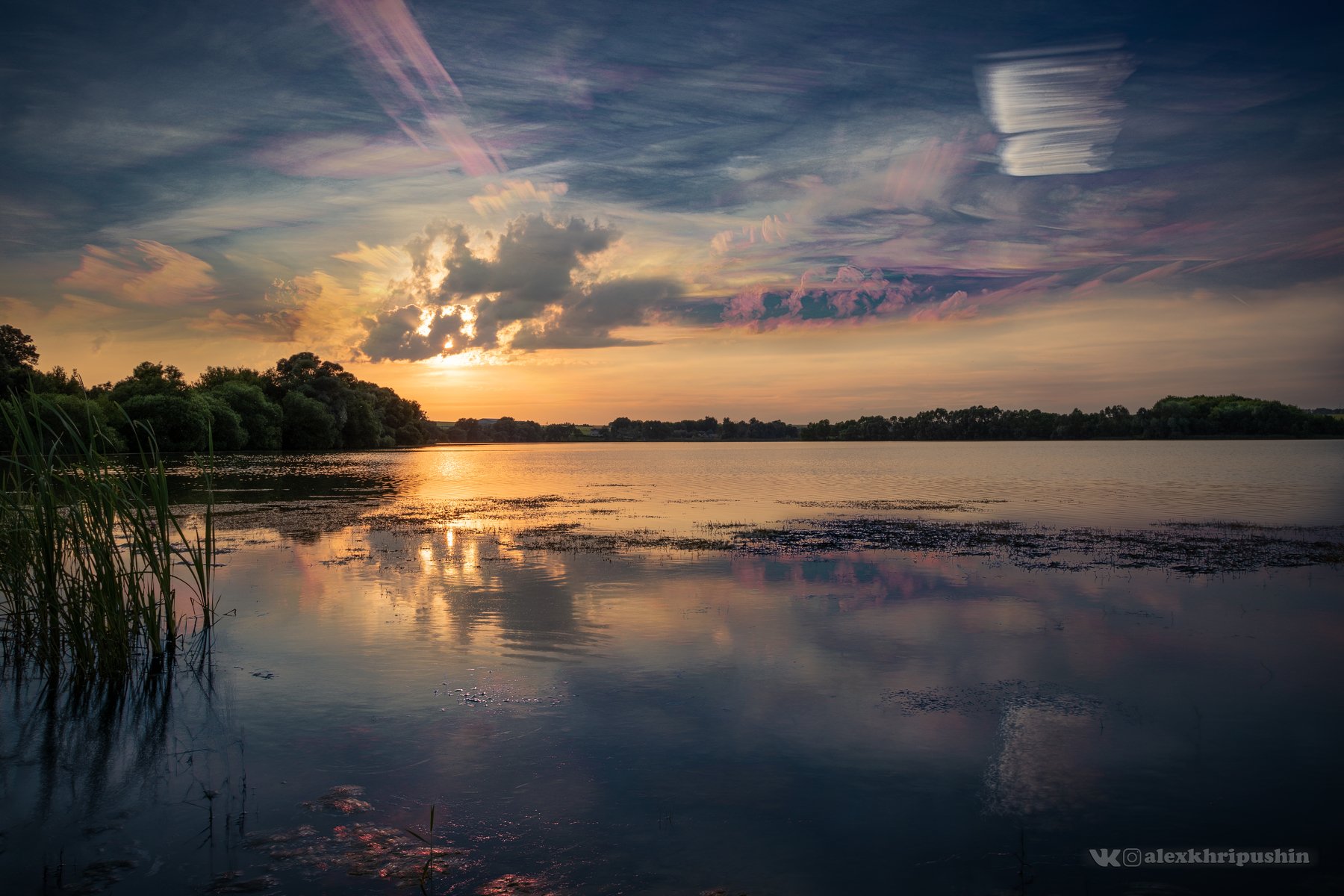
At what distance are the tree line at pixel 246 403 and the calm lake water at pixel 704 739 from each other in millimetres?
90169

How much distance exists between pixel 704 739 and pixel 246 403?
13821 centimetres

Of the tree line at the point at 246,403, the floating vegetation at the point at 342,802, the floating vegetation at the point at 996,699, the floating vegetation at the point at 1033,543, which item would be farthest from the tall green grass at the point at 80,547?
the tree line at the point at 246,403

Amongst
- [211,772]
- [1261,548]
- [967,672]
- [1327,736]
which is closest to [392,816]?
[211,772]

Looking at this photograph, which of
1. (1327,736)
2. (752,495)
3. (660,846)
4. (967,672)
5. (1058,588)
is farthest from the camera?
(752,495)

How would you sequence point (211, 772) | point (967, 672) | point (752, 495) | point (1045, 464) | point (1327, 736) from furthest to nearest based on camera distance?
point (1045, 464) < point (752, 495) < point (967, 672) < point (1327, 736) < point (211, 772)

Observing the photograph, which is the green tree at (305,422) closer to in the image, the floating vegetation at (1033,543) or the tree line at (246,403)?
the tree line at (246,403)

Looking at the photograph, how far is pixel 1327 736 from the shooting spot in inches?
400

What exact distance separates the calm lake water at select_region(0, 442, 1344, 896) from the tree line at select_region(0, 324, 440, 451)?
90.2 metres

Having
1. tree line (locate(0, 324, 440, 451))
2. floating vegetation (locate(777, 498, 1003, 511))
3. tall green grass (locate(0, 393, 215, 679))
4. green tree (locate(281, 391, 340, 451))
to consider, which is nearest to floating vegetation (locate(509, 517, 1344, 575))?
→ floating vegetation (locate(777, 498, 1003, 511))

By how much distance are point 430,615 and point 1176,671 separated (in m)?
14.1

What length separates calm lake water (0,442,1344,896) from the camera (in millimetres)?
7234

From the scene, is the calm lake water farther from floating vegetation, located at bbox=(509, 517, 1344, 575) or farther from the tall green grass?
floating vegetation, located at bbox=(509, 517, 1344, 575)

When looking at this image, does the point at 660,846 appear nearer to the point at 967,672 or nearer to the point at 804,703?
the point at 804,703

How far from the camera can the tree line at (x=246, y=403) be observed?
101 metres
